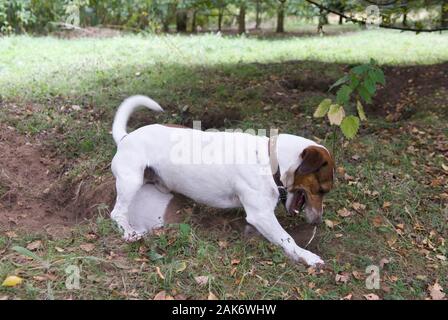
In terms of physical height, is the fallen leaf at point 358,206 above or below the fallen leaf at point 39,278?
above

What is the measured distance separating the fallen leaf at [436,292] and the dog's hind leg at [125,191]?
2164 millimetres

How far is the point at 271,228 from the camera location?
368 cm

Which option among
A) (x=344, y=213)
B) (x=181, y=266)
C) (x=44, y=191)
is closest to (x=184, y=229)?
(x=181, y=266)

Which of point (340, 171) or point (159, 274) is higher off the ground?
point (340, 171)

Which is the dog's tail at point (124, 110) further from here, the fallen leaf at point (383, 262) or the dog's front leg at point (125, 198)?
the fallen leaf at point (383, 262)

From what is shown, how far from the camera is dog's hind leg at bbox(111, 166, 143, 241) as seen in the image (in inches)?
155

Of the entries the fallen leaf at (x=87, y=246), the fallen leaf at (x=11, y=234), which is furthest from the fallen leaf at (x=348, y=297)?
the fallen leaf at (x=11, y=234)

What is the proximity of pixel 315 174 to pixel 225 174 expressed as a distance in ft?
2.28

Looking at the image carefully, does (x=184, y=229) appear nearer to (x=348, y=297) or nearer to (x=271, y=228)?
(x=271, y=228)

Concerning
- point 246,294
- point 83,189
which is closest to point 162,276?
point 246,294

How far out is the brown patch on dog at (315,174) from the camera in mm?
3521

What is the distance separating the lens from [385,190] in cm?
456

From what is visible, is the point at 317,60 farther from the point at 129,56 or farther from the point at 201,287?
the point at 201,287
